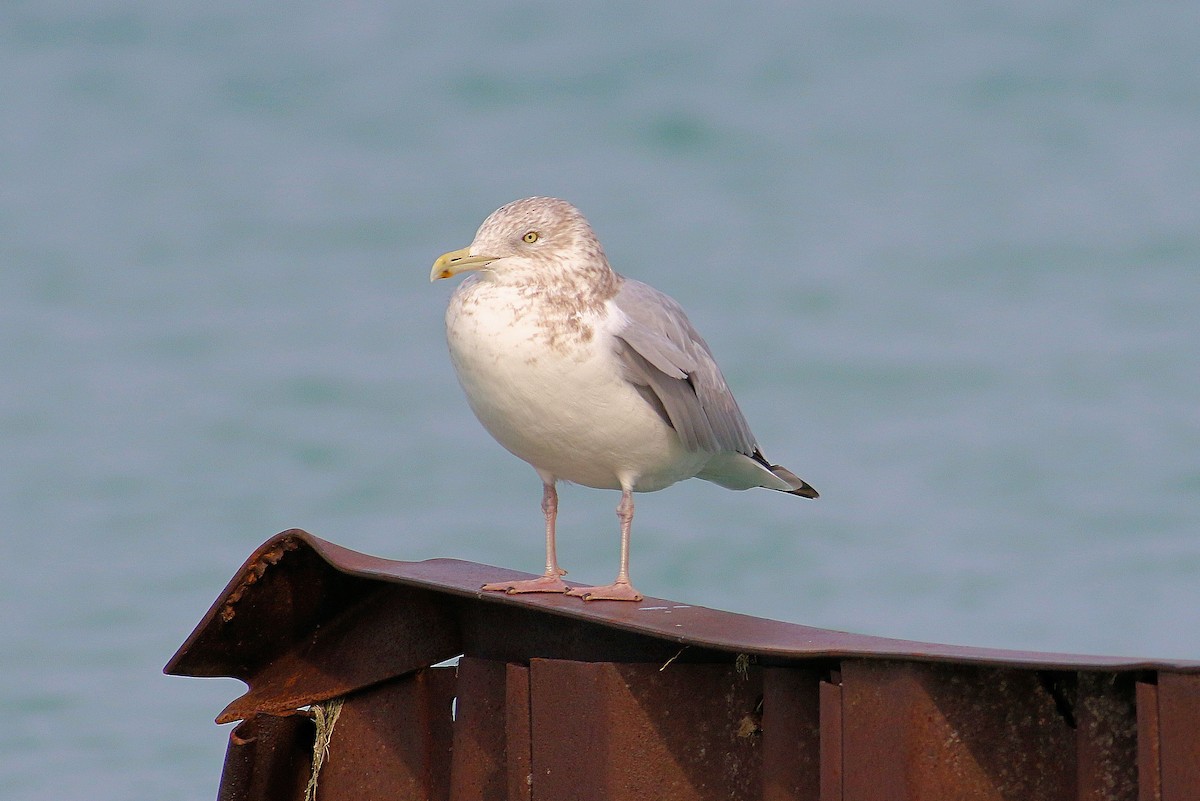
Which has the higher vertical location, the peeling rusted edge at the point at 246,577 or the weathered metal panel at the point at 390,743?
the peeling rusted edge at the point at 246,577

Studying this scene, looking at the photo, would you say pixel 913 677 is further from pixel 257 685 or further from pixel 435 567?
pixel 257 685

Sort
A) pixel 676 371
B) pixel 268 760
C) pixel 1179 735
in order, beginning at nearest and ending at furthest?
pixel 1179 735
pixel 268 760
pixel 676 371

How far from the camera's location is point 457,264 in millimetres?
5039

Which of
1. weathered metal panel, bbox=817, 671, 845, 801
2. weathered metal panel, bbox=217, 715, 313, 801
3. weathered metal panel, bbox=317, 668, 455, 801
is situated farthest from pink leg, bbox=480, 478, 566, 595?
weathered metal panel, bbox=817, 671, 845, 801

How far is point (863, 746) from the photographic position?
130 inches

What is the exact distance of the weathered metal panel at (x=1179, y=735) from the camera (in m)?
2.82

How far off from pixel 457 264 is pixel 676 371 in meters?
0.74

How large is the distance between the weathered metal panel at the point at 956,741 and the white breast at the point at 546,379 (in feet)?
5.91

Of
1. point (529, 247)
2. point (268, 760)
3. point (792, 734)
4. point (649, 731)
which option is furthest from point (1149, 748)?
point (529, 247)

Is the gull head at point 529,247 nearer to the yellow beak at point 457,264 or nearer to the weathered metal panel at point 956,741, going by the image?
the yellow beak at point 457,264

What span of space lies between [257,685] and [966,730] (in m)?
2.15

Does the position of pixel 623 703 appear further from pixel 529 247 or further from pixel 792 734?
pixel 529 247

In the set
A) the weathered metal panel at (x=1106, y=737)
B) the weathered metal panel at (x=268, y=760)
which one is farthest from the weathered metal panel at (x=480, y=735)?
the weathered metal panel at (x=1106, y=737)

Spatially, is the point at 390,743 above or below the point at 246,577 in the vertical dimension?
below
